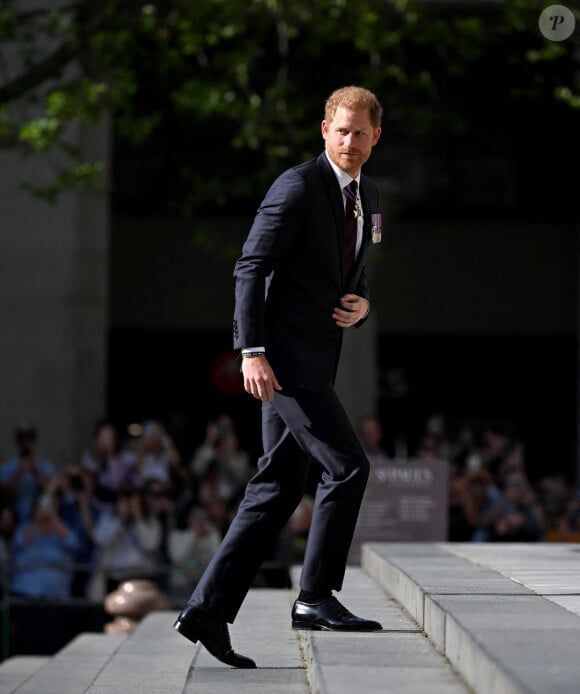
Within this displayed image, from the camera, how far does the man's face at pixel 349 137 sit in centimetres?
522

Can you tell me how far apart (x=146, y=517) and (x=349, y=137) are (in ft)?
30.6

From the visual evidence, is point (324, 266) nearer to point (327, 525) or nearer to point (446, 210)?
point (327, 525)

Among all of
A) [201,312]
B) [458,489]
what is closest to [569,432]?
[201,312]

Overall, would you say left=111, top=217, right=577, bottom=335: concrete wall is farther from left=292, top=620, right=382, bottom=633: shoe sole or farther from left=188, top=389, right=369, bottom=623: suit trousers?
left=188, top=389, right=369, bottom=623: suit trousers

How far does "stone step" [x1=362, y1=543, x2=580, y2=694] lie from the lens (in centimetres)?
393

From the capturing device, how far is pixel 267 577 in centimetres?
1236

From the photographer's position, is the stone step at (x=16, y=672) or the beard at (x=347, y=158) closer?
the beard at (x=347, y=158)

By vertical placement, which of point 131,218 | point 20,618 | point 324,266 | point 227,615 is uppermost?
point 131,218

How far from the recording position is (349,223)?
17.7ft

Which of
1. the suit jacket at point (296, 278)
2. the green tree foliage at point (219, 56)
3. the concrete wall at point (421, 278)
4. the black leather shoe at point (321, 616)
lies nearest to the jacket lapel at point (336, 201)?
the suit jacket at point (296, 278)

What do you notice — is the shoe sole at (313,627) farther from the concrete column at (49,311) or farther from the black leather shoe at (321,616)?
the concrete column at (49,311)

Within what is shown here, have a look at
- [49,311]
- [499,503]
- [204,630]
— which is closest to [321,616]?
[204,630]

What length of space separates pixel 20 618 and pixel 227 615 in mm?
7224

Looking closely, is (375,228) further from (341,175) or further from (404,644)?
(404,644)
